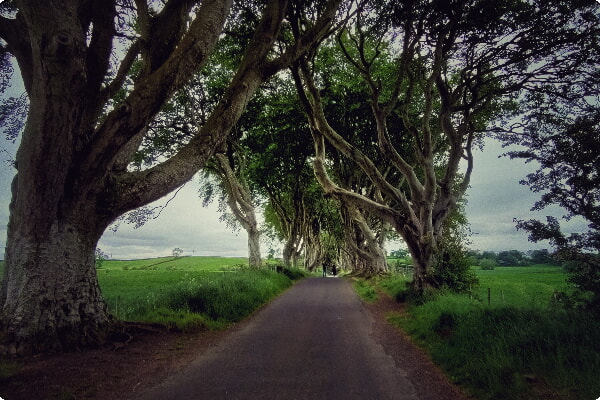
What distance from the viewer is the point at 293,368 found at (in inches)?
219

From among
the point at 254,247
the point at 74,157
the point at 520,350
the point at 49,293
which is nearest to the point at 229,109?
the point at 74,157

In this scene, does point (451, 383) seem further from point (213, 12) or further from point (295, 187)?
point (295, 187)

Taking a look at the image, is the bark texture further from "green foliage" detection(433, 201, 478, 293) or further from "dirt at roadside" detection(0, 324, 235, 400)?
"dirt at roadside" detection(0, 324, 235, 400)

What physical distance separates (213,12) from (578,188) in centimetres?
791

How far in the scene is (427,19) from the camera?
11.4 meters

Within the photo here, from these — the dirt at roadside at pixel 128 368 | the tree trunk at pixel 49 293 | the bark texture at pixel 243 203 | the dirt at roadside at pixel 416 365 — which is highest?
the bark texture at pixel 243 203

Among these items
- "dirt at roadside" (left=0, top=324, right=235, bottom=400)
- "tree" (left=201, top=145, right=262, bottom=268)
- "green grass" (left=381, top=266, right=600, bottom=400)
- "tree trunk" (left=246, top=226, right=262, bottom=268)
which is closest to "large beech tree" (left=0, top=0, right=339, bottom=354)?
"dirt at roadside" (left=0, top=324, right=235, bottom=400)

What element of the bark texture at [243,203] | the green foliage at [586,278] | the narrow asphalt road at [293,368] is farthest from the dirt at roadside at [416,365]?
the bark texture at [243,203]

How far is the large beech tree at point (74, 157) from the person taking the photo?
17.7 feet

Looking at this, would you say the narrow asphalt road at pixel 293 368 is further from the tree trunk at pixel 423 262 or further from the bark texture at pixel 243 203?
the bark texture at pixel 243 203

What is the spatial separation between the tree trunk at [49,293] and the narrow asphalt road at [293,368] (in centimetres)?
234

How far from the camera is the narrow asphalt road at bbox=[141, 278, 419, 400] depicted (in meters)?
4.57

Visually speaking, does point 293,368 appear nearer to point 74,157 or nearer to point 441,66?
point 74,157

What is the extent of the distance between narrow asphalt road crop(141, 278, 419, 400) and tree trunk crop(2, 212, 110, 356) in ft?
7.67
